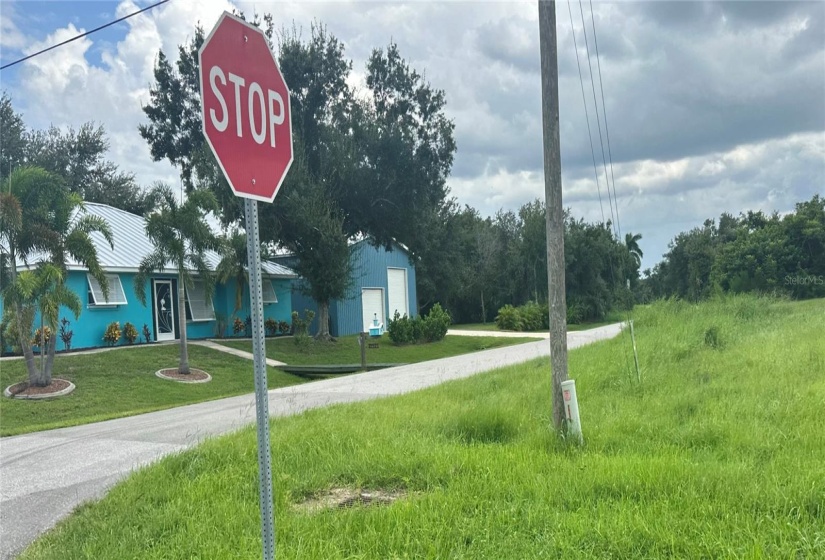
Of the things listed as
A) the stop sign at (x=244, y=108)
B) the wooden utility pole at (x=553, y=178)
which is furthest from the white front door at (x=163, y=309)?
the stop sign at (x=244, y=108)

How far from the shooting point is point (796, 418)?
6121mm

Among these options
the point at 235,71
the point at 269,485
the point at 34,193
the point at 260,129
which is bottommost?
the point at 269,485

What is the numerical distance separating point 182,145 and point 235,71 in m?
27.7

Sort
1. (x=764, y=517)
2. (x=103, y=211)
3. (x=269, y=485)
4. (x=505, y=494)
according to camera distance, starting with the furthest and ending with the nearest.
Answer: (x=103, y=211) < (x=505, y=494) < (x=764, y=517) < (x=269, y=485)

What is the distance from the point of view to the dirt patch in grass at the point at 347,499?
448cm

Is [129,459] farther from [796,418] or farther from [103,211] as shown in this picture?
[103,211]

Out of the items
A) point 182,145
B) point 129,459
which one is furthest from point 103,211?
point 129,459

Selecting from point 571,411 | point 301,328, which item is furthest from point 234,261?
point 571,411

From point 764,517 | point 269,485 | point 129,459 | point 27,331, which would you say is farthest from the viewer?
point 27,331

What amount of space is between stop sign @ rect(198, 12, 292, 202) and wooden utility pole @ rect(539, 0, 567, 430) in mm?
4168

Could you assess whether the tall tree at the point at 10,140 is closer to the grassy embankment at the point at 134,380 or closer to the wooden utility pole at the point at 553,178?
the grassy embankment at the point at 134,380

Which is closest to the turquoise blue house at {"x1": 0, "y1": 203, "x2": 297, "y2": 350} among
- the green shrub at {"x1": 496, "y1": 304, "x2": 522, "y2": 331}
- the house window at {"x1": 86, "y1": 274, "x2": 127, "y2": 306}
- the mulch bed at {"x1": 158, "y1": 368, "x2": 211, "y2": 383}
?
the house window at {"x1": 86, "y1": 274, "x2": 127, "y2": 306}

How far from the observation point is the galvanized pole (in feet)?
8.15

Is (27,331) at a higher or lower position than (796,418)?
higher
